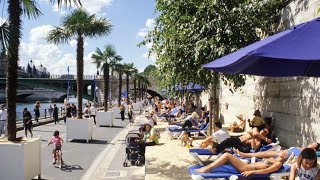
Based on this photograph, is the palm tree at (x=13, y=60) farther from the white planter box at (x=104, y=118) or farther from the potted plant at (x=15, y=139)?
the white planter box at (x=104, y=118)

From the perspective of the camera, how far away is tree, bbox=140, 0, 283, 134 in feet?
38.5

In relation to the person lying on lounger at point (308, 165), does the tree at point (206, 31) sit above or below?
above

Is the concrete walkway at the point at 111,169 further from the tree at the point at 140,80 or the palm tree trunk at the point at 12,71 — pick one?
the tree at the point at 140,80

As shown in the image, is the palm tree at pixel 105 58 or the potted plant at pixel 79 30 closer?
the potted plant at pixel 79 30

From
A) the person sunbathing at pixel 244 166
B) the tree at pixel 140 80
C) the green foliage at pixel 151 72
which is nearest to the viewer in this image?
the person sunbathing at pixel 244 166

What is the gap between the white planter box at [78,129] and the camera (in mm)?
17531

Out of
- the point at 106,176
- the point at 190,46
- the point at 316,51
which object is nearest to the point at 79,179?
the point at 106,176

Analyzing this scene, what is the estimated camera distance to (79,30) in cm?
1983

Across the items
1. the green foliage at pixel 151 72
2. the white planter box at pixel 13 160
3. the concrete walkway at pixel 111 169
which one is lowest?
the concrete walkway at pixel 111 169

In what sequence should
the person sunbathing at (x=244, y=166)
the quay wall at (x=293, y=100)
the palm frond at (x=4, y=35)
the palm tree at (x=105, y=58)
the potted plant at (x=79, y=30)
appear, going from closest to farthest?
the person sunbathing at (x=244, y=166), the palm frond at (x=4, y=35), the quay wall at (x=293, y=100), the potted plant at (x=79, y=30), the palm tree at (x=105, y=58)

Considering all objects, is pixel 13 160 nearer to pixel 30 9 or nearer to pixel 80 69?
pixel 30 9

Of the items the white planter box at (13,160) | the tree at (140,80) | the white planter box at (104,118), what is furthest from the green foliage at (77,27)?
the tree at (140,80)

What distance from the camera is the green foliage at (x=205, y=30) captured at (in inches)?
462

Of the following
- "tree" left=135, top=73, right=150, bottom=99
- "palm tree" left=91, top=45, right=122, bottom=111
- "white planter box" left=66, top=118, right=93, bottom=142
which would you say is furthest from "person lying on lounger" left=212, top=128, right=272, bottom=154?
"tree" left=135, top=73, right=150, bottom=99
